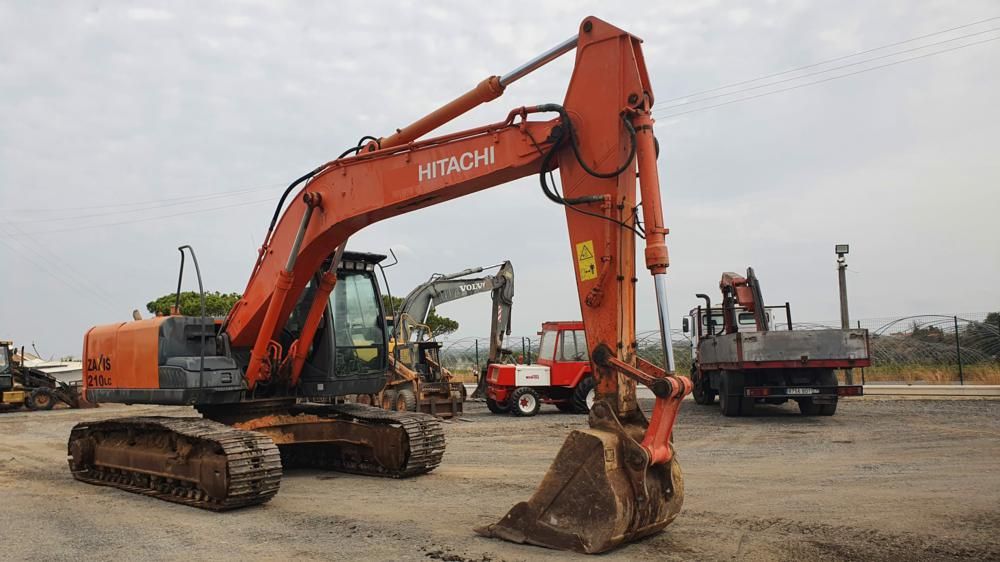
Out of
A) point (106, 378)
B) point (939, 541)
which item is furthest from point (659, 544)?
point (106, 378)

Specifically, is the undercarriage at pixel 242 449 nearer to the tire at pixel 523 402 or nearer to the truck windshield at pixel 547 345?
the tire at pixel 523 402

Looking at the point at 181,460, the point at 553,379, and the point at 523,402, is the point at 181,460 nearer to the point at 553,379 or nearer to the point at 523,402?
the point at 523,402

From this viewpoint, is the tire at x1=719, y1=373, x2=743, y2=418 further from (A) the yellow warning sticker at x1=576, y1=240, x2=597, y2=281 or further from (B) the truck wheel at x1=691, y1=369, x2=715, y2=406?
(A) the yellow warning sticker at x1=576, y1=240, x2=597, y2=281

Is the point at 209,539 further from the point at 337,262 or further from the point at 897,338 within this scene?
the point at 897,338

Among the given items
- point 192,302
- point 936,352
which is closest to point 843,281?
point 936,352

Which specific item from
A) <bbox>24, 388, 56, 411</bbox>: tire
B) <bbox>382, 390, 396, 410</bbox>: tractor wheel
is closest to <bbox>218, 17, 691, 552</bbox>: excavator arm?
<bbox>382, 390, 396, 410</bbox>: tractor wheel

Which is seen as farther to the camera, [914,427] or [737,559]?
[914,427]

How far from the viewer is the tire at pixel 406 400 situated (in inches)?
655

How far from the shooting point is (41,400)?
2402 centimetres

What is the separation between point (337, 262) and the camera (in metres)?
8.83

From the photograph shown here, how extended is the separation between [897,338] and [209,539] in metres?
25.7

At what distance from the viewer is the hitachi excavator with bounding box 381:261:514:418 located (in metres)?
16.7

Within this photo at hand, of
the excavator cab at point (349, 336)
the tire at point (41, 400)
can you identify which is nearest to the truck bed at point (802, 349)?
the excavator cab at point (349, 336)

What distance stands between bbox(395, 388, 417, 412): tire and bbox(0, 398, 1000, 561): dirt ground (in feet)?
15.2
